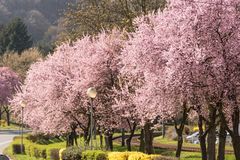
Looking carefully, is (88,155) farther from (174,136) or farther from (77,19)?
(174,136)

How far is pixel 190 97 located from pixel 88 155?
5089 mm

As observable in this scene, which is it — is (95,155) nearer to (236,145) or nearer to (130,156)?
(130,156)

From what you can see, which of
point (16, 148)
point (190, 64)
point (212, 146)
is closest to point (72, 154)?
point (212, 146)

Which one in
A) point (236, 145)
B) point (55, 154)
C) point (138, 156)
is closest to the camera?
point (138, 156)

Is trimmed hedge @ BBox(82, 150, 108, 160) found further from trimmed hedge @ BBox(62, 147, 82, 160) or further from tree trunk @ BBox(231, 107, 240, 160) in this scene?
tree trunk @ BBox(231, 107, 240, 160)

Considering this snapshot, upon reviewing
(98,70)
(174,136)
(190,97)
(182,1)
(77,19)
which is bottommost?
(174,136)

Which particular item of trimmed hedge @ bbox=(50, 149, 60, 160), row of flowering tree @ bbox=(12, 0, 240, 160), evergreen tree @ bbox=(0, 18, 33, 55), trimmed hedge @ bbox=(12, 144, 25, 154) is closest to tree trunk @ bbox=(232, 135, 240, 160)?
row of flowering tree @ bbox=(12, 0, 240, 160)

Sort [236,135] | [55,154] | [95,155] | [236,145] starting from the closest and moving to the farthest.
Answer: [236,135] < [236,145] < [95,155] < [55,154]

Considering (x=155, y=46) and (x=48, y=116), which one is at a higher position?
(x=155, y=46)

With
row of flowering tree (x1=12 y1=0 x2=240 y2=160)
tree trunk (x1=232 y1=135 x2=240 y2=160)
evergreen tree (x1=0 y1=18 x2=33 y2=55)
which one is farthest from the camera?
evergreen tree (x1=0 y1=18 x2=33 y2=55)

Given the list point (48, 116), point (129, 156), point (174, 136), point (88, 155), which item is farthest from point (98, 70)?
point (174, 136)

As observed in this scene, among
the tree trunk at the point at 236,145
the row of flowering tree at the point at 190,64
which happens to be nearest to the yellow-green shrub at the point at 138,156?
the row of flowering tree at the point at 190,64

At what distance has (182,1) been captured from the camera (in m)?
17.5

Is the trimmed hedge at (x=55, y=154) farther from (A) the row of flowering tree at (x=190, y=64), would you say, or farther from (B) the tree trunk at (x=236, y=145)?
(B) the tree trunk at (x=236, y=145)
